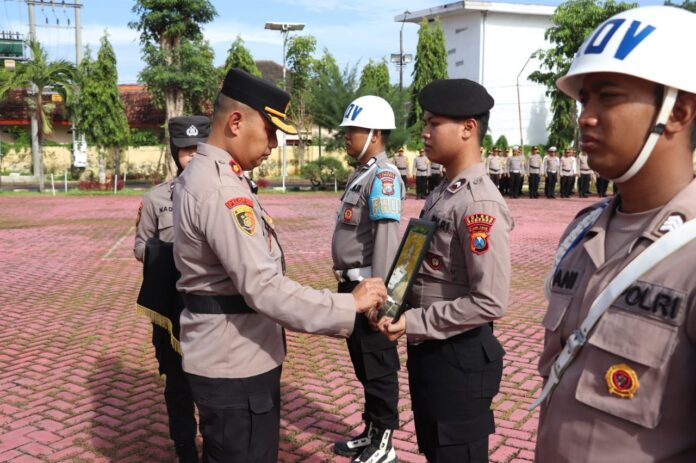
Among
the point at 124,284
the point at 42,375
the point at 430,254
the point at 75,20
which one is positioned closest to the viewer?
the point at 430,254

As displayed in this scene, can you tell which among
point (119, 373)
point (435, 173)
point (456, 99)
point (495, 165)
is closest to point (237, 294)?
point (456, 99)

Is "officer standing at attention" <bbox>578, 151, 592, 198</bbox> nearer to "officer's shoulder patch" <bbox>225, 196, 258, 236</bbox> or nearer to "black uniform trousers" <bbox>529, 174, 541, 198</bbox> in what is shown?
"black uniform trousers" <bbox>529, 174, 541, 198</bbox>

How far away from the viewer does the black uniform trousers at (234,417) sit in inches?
96.3

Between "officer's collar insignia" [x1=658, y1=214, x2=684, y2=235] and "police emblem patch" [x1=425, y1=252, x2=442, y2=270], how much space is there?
53.0 inches

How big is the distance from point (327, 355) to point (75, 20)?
37748 millimetres

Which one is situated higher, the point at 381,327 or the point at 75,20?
the point at 75,20

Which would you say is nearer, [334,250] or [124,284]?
[334,250]

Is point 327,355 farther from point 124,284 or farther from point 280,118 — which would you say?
point 124,284

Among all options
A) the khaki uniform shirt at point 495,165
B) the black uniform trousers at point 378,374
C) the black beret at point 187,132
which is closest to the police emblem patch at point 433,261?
the black uniform trousers at point 378,374

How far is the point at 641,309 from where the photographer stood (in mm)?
1360

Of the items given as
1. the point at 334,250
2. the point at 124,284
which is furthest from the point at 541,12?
the point at 334,250

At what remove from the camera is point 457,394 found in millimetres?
2633

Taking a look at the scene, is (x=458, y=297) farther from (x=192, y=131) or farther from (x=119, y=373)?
(x=119, y=373)

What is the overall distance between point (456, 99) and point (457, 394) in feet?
4.24
